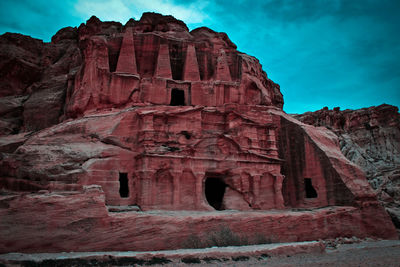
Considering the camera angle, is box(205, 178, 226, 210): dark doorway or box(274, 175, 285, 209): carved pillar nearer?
box(274, 175, 285, 209): carved pillar

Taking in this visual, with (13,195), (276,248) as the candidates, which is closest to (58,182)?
(13,195)

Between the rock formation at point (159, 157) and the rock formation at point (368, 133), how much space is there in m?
17.7

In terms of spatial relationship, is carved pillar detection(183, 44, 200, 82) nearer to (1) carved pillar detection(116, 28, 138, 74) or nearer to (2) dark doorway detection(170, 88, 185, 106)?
(2) dark doorway detection(170, 88, 185, 106)

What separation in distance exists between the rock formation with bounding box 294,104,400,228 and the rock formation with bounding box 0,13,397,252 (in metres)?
17.7

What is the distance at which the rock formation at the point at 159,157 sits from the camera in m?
12.7

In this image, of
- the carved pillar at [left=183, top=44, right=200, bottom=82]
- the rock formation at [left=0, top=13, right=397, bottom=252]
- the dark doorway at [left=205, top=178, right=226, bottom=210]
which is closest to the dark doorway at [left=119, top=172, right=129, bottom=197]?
the rock formation at [left=0, top=13, right=397, bottom=252]

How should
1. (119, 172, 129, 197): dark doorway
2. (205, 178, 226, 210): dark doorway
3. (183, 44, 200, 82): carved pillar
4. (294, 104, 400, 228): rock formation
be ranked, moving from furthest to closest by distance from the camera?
(294, 104, 400, 228): rock formation → (183, 44, 200, 82): carved pillar → (205, 178, 226, 210): dark doorway → (119, 172, 129, 197): dark doorway

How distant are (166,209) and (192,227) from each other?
3653 mm

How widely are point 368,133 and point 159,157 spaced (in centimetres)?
3818

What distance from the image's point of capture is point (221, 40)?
29.3 m

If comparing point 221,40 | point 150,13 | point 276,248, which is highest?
point 150,13

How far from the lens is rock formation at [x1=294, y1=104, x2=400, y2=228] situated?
4081 cm

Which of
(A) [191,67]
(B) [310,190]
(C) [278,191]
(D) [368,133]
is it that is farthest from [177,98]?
(D) [368,133]

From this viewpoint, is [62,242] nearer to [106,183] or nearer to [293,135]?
[106,183]
